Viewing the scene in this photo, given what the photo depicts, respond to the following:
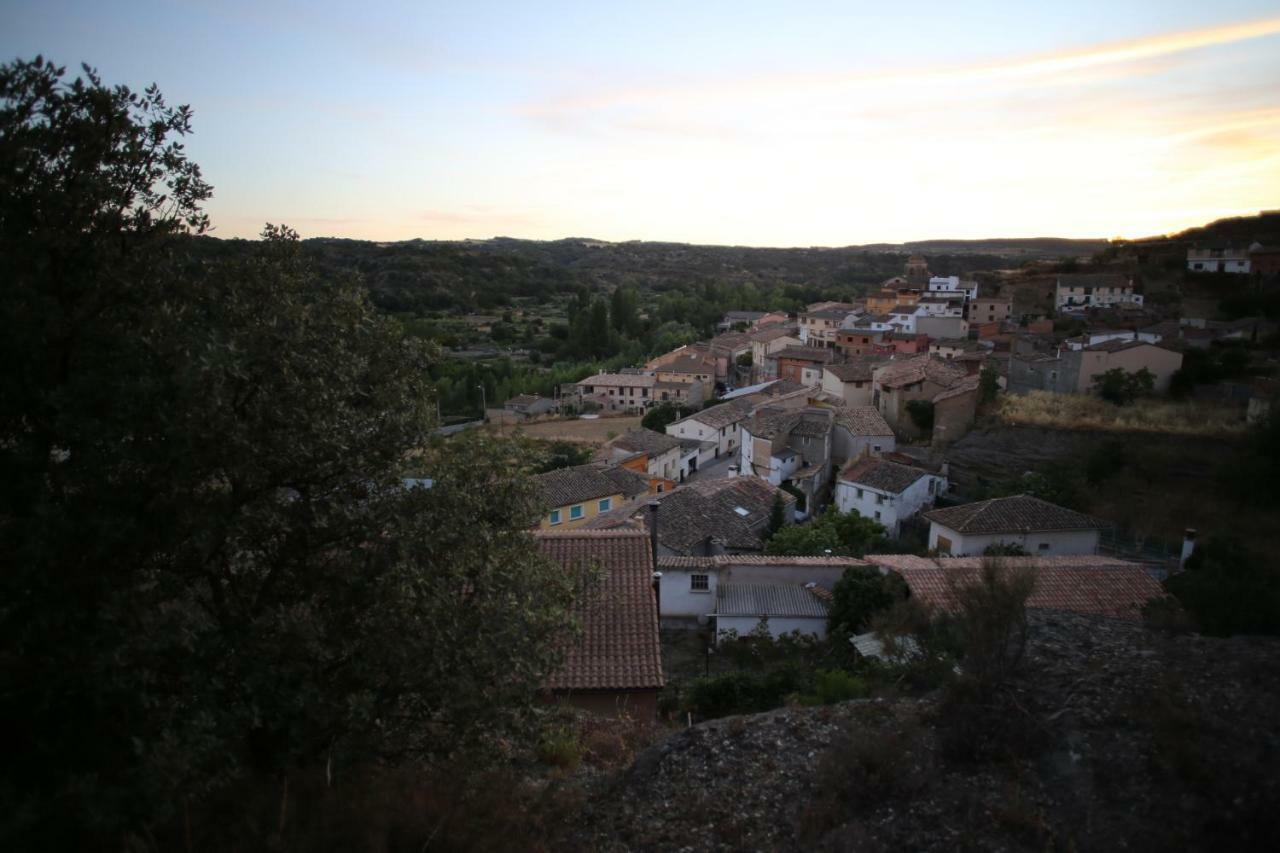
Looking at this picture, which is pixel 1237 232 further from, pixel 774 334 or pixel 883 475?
pixel 883 475

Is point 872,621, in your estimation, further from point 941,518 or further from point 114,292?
point 114,292

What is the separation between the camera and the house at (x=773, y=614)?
1514 centimetres

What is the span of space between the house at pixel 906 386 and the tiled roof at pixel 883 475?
22.1ft

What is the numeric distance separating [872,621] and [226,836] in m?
11.2

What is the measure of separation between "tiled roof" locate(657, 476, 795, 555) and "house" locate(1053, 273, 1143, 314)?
39067 mm

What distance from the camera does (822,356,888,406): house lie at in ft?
123

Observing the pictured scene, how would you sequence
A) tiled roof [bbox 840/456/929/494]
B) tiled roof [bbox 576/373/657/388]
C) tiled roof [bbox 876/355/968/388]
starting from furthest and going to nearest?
tiled roof [bbox 576/373/657/388], tiled roof [bbox 876/355/968/388], tiled roof [bbox 840/456/929/494]

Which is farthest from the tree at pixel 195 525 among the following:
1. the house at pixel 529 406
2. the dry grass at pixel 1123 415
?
the house at pixel 529 406

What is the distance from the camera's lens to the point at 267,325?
4.79 metres

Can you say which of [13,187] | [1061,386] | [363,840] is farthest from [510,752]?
[1061,386]

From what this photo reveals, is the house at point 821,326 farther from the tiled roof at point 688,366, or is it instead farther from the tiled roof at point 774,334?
the tiled roof at point 688,366

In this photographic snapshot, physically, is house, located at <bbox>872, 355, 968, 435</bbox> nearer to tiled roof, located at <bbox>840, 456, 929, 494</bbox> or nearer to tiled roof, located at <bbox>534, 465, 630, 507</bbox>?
tiled roof, located at <bbox>840, 456, 929, 494</bbox>

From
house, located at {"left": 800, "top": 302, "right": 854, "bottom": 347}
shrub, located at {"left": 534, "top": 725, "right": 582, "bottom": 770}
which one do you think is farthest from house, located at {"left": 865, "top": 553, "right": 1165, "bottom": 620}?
house, located at {"left": 800, "top": 302, "right": 854, "bottom": 347}

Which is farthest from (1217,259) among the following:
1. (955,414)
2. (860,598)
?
(860,598)
